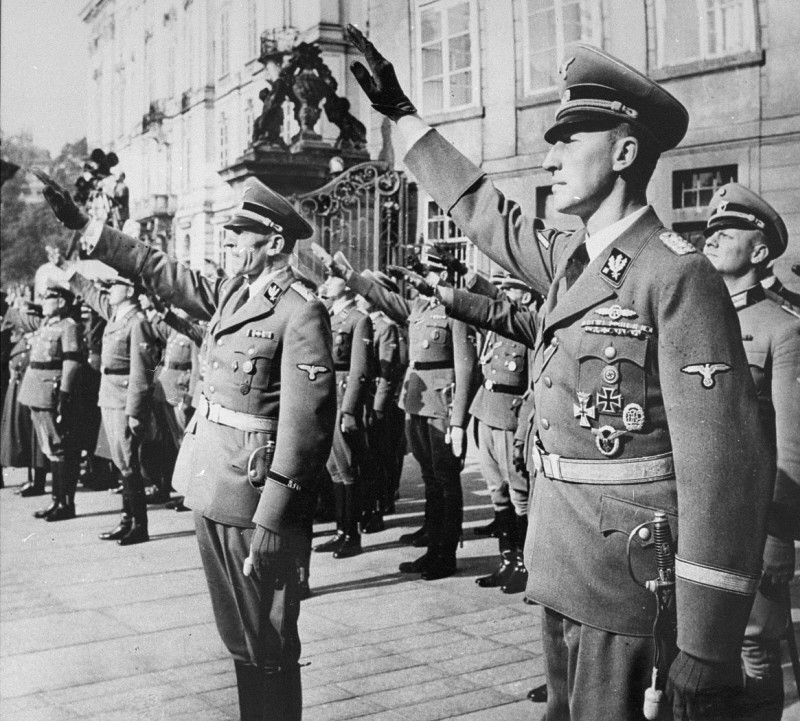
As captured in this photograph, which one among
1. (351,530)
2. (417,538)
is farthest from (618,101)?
(417,538)

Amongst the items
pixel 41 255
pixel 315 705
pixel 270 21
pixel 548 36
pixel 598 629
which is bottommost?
pixel 315 705

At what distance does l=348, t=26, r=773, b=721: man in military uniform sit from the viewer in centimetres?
208

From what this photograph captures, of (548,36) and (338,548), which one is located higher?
(548,36)

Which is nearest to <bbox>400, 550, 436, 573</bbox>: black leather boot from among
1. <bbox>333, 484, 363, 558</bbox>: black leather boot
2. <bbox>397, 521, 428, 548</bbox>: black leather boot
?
<bbox>333, 484, 363, 558</bbox>: black leather boot

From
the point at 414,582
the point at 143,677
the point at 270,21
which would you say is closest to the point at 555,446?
the point at 143,677

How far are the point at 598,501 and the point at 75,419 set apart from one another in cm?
708

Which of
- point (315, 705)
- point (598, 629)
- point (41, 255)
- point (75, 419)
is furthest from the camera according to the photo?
point (75, 419)

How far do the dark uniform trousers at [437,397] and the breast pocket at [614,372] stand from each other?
13.2ft

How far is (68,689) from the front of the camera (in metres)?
4.27

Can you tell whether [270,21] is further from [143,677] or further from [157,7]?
[143,677]

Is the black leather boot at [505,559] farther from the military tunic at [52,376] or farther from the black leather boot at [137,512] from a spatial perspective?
the military tunic at [52,376]

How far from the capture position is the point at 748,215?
3.79m

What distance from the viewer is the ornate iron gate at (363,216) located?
6699mm

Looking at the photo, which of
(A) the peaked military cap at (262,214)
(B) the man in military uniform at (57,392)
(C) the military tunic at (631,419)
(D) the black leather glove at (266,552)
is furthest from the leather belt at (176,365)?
(C) the military tunic at (631,419)
